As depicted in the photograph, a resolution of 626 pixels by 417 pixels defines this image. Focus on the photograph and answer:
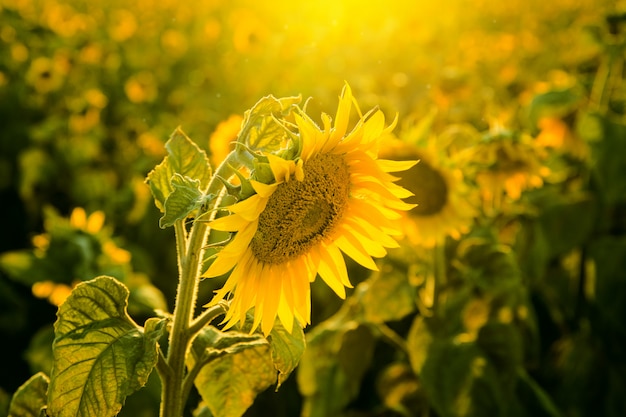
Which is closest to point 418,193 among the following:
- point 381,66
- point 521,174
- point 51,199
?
point 521,174

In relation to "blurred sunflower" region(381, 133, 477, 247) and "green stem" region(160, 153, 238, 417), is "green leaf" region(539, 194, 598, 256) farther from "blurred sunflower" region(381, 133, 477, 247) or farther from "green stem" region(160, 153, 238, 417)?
"green stem" region(160, 153, 238, 417)

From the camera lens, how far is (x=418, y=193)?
5.57 feet

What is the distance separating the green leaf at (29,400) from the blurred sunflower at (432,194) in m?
0.93

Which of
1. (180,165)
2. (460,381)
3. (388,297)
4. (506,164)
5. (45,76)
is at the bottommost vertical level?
(460,381)

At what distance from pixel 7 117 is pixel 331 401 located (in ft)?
7.98

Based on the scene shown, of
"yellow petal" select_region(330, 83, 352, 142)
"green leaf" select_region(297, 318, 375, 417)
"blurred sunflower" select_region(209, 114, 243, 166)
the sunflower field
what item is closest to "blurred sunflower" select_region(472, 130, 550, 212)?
the sunflower field

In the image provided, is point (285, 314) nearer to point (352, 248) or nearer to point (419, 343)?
point (352, 248)

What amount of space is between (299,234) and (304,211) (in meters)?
0.05

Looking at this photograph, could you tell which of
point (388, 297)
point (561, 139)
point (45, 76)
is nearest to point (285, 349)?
point (388, 297)

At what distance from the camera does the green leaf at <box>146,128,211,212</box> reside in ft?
3.07

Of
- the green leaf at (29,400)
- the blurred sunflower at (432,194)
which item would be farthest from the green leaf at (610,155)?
the green leaf at (29,400)

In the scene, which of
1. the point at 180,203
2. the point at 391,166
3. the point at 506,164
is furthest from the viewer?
the point at 506,164

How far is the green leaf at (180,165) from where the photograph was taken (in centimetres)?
94

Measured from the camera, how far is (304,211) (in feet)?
3.03
